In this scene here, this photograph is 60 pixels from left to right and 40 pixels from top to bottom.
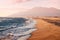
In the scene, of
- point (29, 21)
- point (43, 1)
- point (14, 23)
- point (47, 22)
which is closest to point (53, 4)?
point (43, 1)

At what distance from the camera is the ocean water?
128 centimetres

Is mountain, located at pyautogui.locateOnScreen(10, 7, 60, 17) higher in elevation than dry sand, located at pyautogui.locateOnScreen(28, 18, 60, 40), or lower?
higher

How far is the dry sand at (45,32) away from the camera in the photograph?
124 cm

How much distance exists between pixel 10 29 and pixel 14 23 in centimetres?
11

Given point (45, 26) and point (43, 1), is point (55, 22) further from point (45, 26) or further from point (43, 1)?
point (43, 1)

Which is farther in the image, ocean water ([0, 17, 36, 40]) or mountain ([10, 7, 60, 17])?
mountain ([10, 7, 60, 17])

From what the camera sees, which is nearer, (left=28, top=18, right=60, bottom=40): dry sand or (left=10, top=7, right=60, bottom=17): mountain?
(left=28, top=18, right=60, bottom=40): dry sand

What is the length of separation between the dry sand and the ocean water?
6cm

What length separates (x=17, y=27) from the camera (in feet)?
4.57

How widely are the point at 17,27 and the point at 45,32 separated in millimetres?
307

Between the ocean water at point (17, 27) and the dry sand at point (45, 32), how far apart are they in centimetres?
6

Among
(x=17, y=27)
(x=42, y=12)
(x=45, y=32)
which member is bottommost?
(x=45, y=32)

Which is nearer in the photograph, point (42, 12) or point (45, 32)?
point (45, 32)

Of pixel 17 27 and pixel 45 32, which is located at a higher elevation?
pixel 17 27
